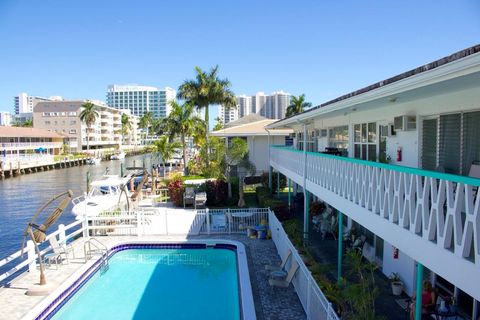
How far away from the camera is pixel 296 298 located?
10.3 metres

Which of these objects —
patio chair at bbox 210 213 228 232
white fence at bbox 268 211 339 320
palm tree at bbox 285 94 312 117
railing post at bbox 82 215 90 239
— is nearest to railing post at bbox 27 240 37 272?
railing post at bbox 82 215 90 239

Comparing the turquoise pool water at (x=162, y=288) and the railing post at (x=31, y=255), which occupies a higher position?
the railing post at (x=31, y=255)

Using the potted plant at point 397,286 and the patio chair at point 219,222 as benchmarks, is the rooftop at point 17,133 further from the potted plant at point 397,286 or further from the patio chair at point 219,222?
the potted plant at point 397,286

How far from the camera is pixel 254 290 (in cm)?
1094

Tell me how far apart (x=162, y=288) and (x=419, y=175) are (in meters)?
9.98

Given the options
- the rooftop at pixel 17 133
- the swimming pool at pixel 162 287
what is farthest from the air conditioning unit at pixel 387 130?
the rooftop at pixel 17 133

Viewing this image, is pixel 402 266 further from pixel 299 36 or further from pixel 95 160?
pixel 95 160

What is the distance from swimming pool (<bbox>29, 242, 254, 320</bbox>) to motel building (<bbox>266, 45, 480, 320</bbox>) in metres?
4.28

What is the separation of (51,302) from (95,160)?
6899 centimetres

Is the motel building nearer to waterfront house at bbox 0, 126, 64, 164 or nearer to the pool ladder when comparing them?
the pool ladder

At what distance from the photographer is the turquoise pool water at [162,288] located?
35.7 ft

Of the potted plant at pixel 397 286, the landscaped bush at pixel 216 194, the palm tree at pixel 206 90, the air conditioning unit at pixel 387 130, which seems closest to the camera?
the potted plant at pixel 397 286

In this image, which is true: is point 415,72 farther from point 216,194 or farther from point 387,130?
point 216,194

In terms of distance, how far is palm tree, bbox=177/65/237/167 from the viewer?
40.2 m
